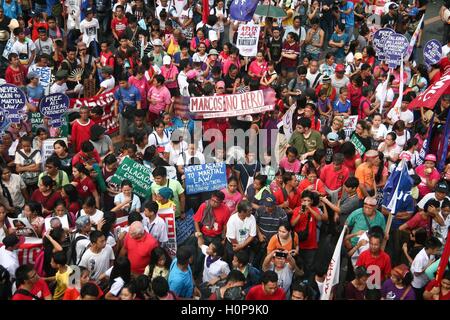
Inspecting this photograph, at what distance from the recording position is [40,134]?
11938 mm

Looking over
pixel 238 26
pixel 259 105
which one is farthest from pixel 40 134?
pixel 238 26

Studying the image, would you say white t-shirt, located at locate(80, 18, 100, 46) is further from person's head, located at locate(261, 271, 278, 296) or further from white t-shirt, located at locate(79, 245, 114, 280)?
person's head, located at locate(261, 271, 278, 296)

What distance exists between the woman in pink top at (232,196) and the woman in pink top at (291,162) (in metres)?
1.08

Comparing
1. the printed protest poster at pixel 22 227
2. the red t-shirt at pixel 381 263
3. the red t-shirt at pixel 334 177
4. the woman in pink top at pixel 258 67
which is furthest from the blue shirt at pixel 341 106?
the printed protest poster at pixel 22 227

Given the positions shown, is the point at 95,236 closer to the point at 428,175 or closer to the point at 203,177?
the point at 203,177

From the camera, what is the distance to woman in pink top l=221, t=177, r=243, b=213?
1081 cm

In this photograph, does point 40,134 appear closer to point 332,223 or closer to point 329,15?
point 332,223

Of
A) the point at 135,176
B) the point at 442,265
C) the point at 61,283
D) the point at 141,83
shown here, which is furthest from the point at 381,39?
the point at 61,283

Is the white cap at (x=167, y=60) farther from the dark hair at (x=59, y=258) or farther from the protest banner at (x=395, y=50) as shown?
the dark hair at (x=59, y=258)

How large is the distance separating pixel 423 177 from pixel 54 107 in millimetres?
5604

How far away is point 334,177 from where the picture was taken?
37.1ft

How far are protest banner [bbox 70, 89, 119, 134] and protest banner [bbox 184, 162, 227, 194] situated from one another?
9.86 ft

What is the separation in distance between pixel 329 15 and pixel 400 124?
7.12 m

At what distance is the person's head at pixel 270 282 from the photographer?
8.88 metres
